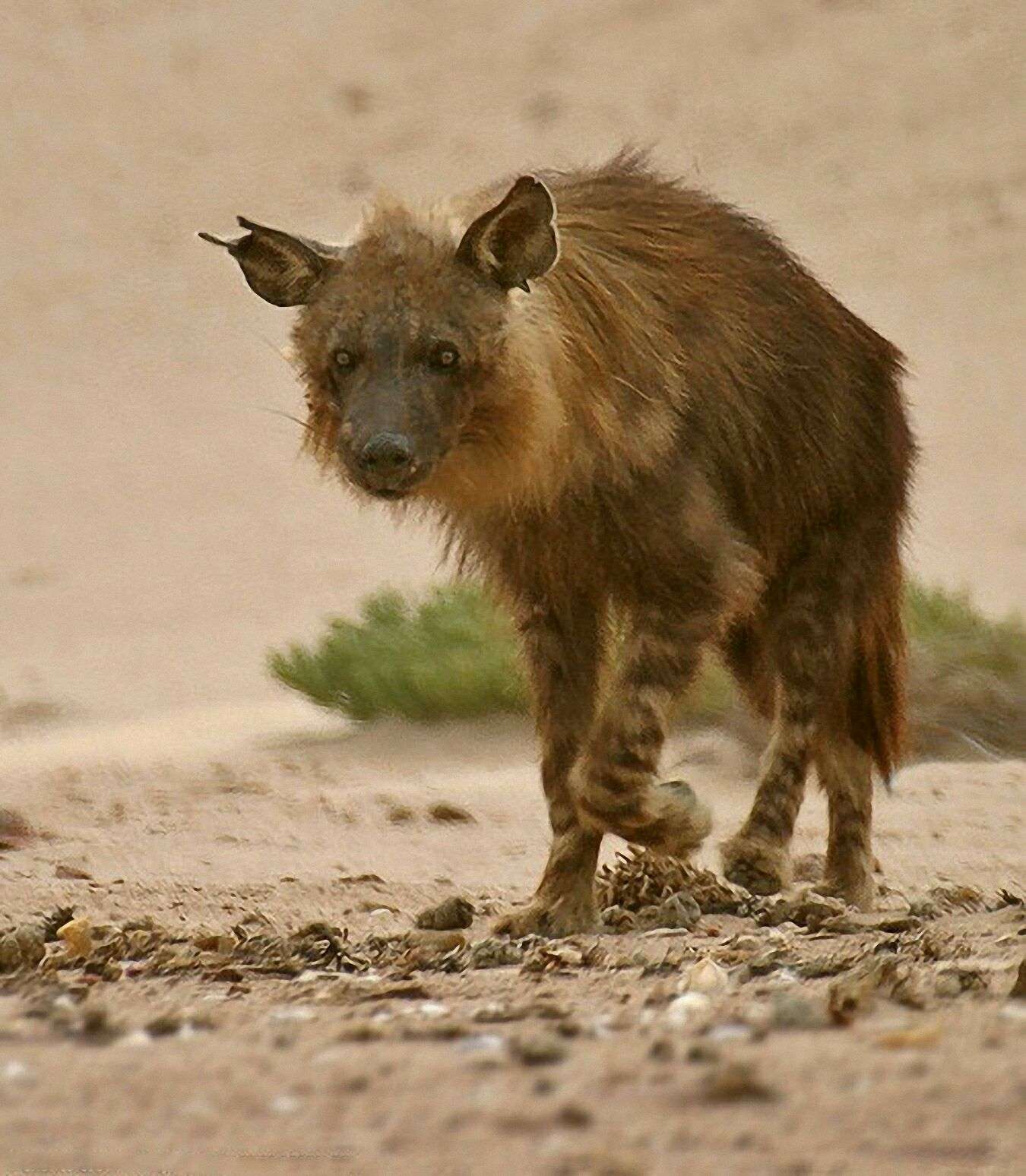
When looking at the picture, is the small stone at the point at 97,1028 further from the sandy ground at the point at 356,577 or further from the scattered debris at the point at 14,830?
the scattered debris at the point at 14,830

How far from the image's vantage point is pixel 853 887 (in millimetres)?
7934

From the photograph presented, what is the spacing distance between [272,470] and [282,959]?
16966mm

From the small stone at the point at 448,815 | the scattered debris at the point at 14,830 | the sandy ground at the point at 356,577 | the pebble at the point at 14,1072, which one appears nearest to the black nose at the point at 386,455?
the sandy ground at the point at 356,577

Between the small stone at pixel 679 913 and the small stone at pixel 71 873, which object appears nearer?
the small stone at pixel 679 913

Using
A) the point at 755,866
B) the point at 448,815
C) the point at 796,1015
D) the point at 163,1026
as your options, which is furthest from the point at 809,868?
the point at 163,1026

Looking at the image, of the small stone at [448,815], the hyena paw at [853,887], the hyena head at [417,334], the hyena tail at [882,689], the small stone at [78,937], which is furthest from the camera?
the small stone at [448,815]

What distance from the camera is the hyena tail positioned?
8078 mm

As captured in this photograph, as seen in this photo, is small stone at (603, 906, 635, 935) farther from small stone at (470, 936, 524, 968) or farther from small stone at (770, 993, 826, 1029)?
small stone at (770, 993, 826, 1029)

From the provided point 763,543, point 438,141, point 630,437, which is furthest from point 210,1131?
point 438,141

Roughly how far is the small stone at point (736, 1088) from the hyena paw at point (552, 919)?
2826 millimetres

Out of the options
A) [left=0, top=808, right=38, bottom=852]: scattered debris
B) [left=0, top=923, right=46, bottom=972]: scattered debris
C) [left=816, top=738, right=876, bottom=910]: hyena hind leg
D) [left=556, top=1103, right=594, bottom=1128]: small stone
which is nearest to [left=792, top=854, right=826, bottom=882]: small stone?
[left=816, top=738, right=876, bottom=910]: hyena hind leg

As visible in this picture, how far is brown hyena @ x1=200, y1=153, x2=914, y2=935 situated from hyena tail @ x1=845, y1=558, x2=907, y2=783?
17cm

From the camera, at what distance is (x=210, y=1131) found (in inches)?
153

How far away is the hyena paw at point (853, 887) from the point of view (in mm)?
7852
